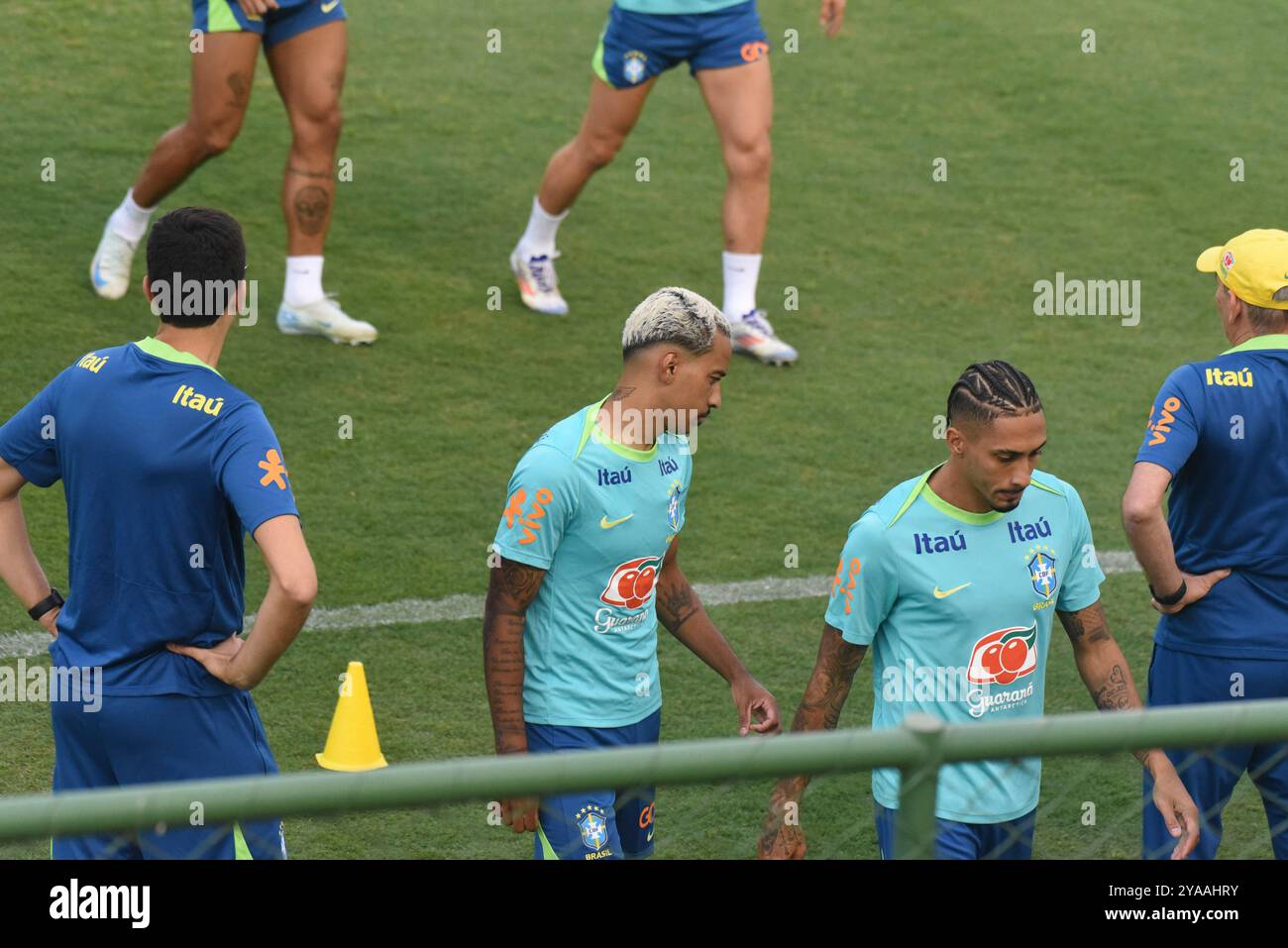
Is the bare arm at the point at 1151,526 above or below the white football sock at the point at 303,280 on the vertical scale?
below

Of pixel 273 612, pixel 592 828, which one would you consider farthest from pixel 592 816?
pixel 273 612

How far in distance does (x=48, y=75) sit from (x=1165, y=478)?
332 inches

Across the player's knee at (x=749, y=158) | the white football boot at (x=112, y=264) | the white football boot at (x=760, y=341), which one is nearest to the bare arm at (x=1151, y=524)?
the player's knee at (x=749, y=158)

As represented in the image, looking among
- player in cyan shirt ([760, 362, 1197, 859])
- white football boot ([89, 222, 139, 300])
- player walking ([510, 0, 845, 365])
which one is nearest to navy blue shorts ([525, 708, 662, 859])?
player in cyan shirt ([760, 362, 1197, 859])

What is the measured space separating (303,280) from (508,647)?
448cm

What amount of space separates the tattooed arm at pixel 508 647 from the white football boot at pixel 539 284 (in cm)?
496

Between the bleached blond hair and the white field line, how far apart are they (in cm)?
249

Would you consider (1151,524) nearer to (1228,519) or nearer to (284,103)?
(1228,519)

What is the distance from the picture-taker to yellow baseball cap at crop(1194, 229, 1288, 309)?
Result: 4465mm

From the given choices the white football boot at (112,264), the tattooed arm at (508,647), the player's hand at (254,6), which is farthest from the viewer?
the white football boot at (112,264)

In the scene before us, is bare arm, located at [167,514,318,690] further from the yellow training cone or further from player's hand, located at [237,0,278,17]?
player's hand, located at [237,0,278,17]

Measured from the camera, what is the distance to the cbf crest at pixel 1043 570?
4.02 meters

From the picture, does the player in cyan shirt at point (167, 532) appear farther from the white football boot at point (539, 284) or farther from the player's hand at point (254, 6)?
the white football boot at point (539, 284)
